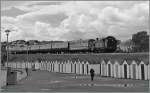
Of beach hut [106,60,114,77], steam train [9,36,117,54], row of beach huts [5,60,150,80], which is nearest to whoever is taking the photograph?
row of beach huts [5,60,150,80]

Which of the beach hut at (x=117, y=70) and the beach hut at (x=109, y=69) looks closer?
the beach hut at (x=117, y=70)

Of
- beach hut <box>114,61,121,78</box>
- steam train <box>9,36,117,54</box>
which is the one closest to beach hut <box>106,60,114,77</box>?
beach hut <box>114,61,121,78</box>

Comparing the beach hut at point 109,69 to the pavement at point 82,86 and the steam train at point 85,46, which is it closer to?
the pavement at point 82,86

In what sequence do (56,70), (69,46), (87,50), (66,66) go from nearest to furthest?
(66,66)
(56,70)
(87,50)
(69,46)

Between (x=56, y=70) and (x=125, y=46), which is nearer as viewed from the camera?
(x=56, y=70)

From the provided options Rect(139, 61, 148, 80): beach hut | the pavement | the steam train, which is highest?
the steam train

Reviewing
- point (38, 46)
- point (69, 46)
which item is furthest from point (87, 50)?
point (38, 46)

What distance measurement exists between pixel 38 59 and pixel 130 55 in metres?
42.6

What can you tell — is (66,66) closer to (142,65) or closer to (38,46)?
(142,65)

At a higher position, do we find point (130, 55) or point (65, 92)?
point (130, 55)

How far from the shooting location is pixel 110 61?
37031 mm

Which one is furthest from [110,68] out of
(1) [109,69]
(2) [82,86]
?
(2) [82,86]

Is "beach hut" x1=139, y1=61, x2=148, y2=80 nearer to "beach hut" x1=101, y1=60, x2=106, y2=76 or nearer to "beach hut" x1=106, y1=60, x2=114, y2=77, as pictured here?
"beach hut" x1=106, y1=60, x2=114, y2=77

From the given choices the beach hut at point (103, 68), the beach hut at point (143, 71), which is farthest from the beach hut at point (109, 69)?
the beach hut at point (143, 71)
